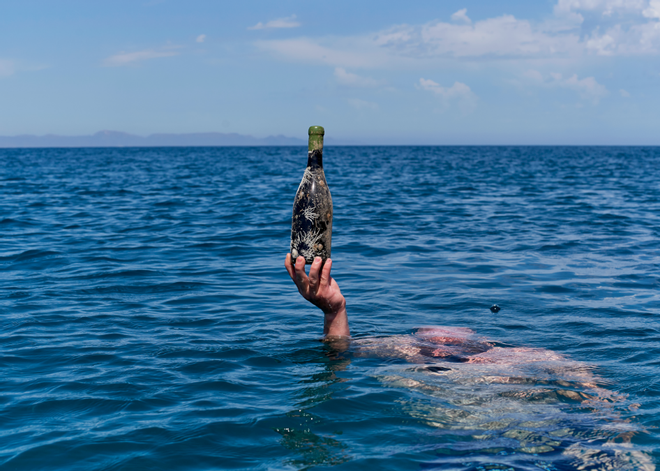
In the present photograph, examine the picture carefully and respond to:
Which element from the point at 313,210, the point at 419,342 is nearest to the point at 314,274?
the point at 313,210

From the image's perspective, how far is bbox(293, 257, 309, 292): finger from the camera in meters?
4.37

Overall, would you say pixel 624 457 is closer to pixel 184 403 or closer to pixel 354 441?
pixel 354 441

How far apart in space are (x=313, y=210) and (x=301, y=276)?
54 centimetres

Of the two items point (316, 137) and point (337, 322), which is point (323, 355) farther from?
point (316, 137)

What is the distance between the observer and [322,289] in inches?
186

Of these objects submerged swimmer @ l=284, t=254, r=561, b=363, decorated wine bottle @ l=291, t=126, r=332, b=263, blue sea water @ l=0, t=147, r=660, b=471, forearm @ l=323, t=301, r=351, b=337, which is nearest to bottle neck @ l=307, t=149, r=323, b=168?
decorated wine bottle @ l=291, t=126, r=332, b=263

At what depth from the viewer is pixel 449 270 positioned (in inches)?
406

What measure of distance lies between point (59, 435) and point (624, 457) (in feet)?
12.7

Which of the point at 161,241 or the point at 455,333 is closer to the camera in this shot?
the point at 455,333

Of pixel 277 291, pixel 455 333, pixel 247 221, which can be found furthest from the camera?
pixel 247 221

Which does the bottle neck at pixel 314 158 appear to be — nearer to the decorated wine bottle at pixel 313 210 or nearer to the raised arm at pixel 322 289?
the decorated wine bottle at pixel 313 210

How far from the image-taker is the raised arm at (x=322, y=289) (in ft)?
14.6

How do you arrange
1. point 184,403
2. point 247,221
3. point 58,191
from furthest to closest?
1. point 58,191
2. point 247,221
3. point 184,403

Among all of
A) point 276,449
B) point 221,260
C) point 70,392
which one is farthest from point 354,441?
point 221,260
